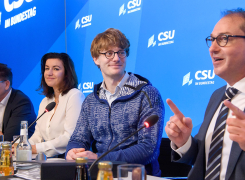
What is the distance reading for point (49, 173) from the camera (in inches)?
50.4

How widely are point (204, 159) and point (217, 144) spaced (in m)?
0.15

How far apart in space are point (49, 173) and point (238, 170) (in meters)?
0.85

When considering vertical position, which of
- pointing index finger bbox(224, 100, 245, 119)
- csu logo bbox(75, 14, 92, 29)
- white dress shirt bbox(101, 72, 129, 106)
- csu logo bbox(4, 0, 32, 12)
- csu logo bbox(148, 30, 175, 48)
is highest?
csu logo bbox(4, 0, 32, 12)

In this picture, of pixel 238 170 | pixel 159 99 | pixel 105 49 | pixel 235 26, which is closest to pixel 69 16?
pixel 105 49

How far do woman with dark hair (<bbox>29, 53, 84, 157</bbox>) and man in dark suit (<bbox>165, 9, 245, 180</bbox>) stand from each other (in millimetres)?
1279

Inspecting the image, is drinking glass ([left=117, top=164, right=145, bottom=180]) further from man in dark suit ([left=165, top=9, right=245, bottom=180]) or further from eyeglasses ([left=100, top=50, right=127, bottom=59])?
eyeglasses ([left=100, top=50, right=127, bottom=59])

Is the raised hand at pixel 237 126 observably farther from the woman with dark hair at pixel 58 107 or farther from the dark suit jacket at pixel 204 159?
the woman with dark hair at pixel 58 107

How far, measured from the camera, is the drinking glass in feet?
3.02

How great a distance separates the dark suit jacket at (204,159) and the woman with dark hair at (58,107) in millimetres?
1278

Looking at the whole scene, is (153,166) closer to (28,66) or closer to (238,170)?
(238,170)

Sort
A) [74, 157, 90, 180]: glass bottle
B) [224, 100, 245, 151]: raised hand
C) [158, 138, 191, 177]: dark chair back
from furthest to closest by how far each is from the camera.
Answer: [158, 138, 191, 177]: dark chair back, [224, 100, 245, 151]: raised hand, [74, 157, 90, 180]: glass bottle

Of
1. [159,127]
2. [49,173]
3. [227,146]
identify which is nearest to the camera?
[49,173]

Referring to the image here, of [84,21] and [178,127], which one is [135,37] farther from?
[178,127]

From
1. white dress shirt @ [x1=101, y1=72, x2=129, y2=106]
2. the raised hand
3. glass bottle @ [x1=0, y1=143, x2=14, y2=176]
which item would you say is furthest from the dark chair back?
glass bottle @ [x1=0, y1=143, x2=14, y2=176]
